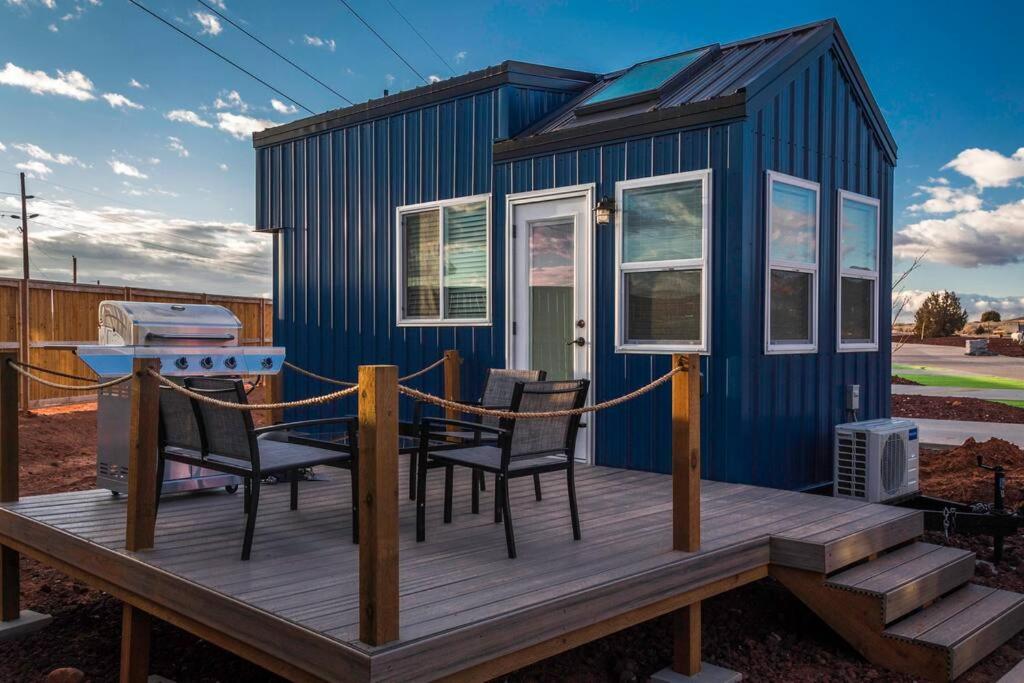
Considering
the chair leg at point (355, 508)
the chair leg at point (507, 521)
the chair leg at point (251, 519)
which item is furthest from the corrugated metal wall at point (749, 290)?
the chair leg at point (251, 519)

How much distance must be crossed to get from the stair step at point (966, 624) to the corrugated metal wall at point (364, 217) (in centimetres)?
357

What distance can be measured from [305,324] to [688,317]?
15.0ft

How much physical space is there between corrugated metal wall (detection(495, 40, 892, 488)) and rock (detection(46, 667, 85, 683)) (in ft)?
11.6

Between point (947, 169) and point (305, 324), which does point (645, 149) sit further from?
point (947, 169)

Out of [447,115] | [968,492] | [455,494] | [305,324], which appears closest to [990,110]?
[968,492]

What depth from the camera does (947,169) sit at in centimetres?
1386

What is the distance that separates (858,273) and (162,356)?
5.16 m

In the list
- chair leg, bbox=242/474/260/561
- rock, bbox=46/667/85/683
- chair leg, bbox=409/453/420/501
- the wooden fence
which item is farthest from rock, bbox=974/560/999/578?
the wooden fence

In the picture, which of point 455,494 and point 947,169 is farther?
point 947,169

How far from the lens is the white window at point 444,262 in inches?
269

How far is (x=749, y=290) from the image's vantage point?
17.4 ft

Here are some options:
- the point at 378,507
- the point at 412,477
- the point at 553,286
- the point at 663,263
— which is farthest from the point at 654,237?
the point at 378,507

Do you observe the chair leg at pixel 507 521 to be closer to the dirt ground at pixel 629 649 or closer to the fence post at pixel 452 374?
the dirt ground at pixel 629 649

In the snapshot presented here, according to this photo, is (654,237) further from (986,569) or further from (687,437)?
(986,569)
